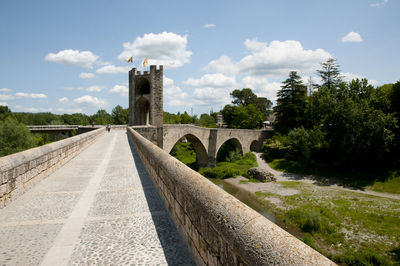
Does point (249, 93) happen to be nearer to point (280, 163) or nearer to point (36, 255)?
point (280, 163)

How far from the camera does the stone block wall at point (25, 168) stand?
4383mm

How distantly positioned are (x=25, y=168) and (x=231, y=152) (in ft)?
124

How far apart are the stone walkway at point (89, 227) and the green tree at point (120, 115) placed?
68883mm

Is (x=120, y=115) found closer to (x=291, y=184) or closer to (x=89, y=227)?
(x=291, y=184)

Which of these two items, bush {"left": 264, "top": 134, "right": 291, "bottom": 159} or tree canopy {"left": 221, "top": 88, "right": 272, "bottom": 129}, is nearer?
bush {"left": 264, "top": 134, "right": 291, "bottom": 159}

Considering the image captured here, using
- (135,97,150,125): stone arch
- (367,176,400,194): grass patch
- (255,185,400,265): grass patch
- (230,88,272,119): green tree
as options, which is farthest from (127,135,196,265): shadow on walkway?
(230,88,272,119): green tree

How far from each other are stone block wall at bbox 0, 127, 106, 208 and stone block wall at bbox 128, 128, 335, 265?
3040 mm

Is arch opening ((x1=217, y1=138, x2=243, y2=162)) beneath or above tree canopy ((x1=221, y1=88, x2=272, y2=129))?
beneath

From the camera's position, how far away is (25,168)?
5234mm

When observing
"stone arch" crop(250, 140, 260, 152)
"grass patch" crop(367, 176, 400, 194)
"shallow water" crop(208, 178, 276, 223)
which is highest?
"stone arch" crop(250, 140, 260, 152)

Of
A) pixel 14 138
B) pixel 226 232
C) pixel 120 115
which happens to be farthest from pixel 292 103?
pixel 120 115

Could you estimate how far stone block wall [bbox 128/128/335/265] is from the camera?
1465 millimetres

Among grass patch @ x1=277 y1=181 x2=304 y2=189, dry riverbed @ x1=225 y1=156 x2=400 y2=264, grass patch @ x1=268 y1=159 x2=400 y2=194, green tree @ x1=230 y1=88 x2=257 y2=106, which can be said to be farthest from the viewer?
green tree @ x1=230 y1=88 x2=257 y2=106

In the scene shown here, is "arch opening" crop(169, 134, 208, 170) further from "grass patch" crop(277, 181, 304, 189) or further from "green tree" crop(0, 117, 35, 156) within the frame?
"green tree" crop(0, 117, 35, 156)
